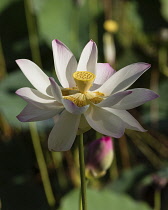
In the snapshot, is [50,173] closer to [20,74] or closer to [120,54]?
[20,74]

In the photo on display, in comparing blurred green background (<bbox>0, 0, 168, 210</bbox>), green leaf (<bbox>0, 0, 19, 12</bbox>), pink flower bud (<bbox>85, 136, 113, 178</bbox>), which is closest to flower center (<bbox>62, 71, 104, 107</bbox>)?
pink flower bud (<bbox>85, 136, 113, 178</bbox>)

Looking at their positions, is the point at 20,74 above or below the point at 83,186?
below

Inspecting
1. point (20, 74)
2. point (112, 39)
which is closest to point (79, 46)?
point (112, 39)

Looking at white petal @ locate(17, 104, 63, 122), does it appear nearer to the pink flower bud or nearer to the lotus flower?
the lotus flower

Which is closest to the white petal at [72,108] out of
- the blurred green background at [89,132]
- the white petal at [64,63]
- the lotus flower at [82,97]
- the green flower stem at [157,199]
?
the lotus flower at [82,97]

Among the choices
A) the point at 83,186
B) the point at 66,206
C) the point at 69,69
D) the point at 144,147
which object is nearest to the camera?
the point at 83,186

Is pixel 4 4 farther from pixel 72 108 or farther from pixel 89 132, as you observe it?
pixel 72 108
